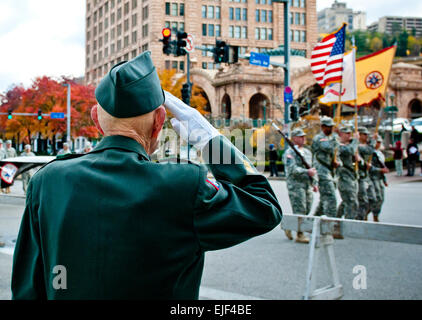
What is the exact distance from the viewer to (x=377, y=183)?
34.6 ft

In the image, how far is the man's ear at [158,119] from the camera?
1.71 metres

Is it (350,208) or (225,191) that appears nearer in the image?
(225,191)

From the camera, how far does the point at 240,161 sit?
171 cm

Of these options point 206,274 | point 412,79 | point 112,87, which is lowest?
point 206,274

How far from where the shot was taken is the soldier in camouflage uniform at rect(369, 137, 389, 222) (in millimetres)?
10234

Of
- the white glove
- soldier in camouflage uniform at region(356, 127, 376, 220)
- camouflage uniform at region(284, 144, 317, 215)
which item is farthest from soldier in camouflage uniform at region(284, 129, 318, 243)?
the white glove

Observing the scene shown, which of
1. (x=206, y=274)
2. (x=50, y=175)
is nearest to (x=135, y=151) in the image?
(x=50, y=175)

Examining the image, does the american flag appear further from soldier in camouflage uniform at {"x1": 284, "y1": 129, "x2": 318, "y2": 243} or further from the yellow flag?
soldier in camouflage uniform at {"x1": 284, "y1": 129, "x2": 318, "y2": 243}

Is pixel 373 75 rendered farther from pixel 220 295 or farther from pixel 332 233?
pixel 220 295

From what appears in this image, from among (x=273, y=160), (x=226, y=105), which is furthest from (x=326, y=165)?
(x=226, y=105)

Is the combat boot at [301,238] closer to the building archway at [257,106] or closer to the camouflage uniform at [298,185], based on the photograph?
the camouflage uniform at [298,185]

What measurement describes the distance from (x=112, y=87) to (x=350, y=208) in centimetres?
836

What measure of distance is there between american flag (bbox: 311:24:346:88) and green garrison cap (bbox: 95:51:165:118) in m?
10.4

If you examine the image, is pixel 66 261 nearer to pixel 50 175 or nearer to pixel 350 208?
pixel 50 175
